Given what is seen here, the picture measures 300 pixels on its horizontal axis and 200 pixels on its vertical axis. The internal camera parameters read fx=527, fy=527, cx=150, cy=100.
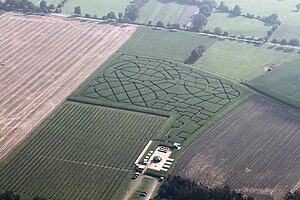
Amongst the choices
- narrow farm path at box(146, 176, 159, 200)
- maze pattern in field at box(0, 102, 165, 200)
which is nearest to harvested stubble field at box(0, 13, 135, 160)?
maze pattern in field at box(0, 102, 165, 200)

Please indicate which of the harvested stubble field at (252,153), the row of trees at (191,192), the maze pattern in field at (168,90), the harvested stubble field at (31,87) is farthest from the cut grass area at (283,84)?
the harvested stubble field at (31,87)

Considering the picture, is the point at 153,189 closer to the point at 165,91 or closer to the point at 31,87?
the point at 165,91

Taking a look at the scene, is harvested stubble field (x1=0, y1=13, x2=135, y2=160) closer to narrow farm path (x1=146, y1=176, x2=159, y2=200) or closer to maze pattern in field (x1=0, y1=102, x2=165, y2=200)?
maze pattern in field (x1=0, y1=102, x2=165, y2=200)

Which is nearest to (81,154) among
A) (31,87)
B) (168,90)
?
(168,90)

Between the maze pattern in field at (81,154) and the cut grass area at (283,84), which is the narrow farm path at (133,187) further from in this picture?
the cut grass area at (283,84)

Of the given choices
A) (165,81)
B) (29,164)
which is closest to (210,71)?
(165,81)

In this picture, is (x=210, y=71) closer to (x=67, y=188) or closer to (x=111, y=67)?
(x=111, y=67)
